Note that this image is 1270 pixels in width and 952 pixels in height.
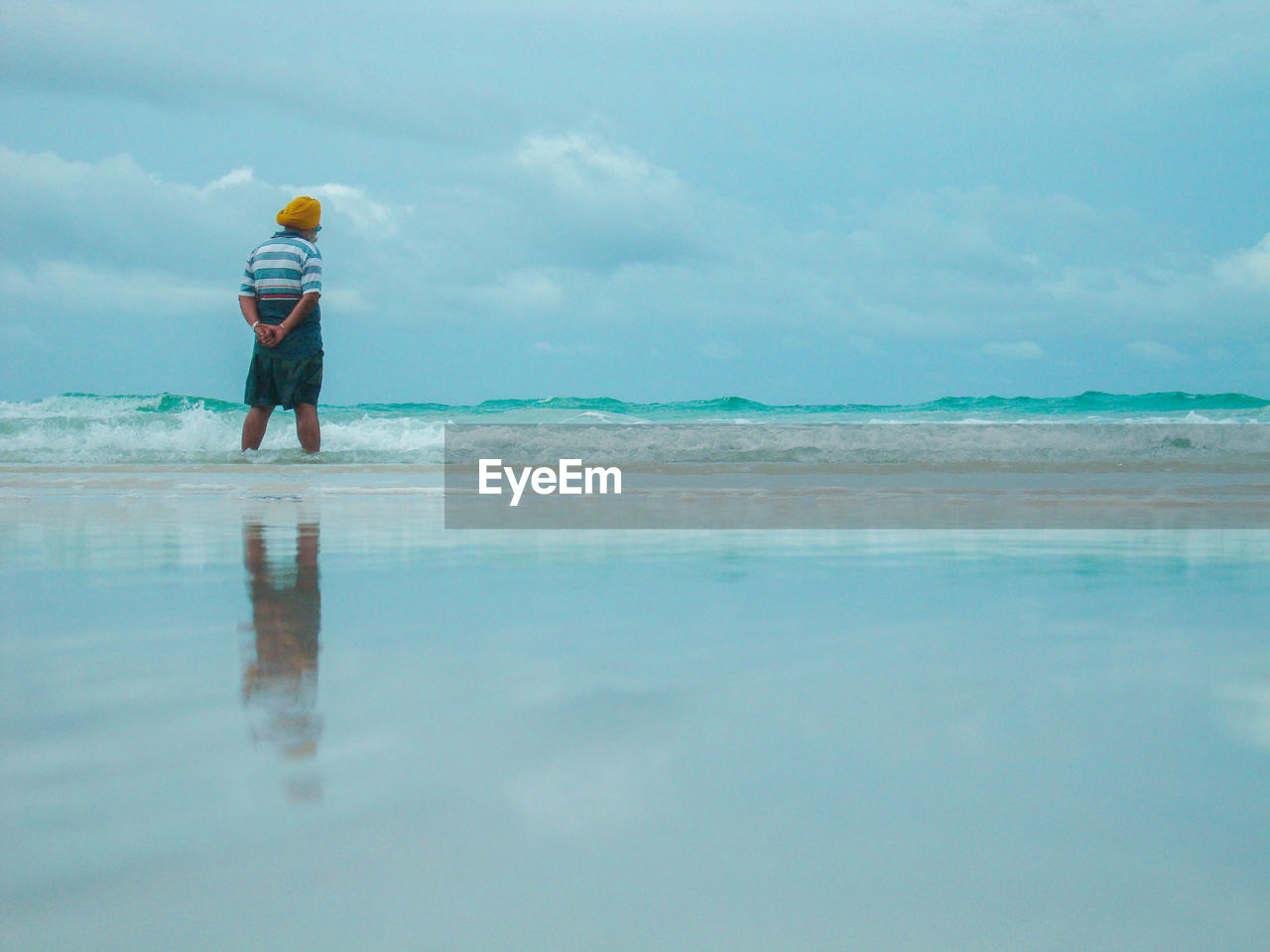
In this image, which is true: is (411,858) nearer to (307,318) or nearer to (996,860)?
(996,860)

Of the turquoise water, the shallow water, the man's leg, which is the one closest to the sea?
the shallow water

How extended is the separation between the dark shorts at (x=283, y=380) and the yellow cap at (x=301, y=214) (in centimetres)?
71

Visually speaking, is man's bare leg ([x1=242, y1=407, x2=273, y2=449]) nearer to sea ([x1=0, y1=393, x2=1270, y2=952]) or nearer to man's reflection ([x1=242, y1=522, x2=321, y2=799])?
sea ([x1=0, y1=393, x2=1270, y2=952])

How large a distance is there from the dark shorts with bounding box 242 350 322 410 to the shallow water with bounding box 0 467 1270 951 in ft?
12.1

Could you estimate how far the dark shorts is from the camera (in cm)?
570

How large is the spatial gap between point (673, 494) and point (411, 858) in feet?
13.7

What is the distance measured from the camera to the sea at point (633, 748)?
72cm

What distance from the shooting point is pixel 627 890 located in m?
0.74

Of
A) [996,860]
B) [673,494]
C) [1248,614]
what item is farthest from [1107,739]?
[673,494]

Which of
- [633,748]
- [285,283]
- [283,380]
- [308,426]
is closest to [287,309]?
[285,283]
